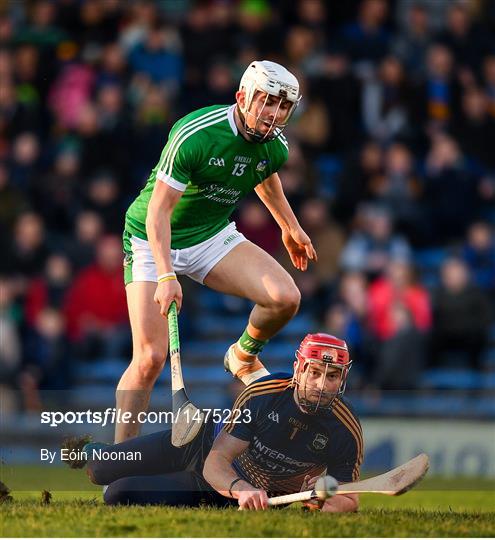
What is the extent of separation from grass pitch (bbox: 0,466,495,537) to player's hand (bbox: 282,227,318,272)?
1.78 meters

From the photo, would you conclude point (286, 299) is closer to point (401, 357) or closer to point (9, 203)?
point (401, 357)

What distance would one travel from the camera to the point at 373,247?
50.4 feet

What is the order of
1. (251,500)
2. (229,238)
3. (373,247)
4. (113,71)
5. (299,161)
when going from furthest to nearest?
(113,71) < (299,161) < (373,247) < (229,238) < (251,500)

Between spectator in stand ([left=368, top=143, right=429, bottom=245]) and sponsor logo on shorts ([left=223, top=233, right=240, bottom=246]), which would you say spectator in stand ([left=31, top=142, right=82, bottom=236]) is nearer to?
spectator in stand ([left=368, top=143, right=429, bottom=245])

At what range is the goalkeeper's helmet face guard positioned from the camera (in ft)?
27.1

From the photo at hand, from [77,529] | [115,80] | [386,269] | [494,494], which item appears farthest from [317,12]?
[77,529]

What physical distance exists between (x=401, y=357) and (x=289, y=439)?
19.4 feet

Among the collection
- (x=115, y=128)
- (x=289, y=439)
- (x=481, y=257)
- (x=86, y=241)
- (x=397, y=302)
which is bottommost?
(x=397, y=302)

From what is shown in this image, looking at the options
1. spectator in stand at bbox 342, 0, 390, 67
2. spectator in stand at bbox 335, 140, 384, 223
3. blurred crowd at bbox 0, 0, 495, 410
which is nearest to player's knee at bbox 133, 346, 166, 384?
blurred crowd at bbox 0, 0, 495, 410

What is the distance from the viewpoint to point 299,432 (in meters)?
8.37

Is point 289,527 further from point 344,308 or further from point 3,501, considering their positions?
point 344,308

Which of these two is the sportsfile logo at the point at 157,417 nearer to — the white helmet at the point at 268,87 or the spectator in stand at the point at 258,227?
the white helmet at the point at 268,87

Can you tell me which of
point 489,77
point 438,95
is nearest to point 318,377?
point 438,95

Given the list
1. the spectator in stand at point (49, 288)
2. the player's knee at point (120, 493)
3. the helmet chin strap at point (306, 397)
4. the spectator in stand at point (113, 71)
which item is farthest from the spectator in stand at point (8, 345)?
the helmet chin strap at point (306, 397)
